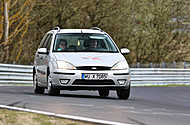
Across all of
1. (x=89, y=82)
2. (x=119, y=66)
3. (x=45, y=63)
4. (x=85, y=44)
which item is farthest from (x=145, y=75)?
(x=89, y=82)

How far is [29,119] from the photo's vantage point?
27.7 feet

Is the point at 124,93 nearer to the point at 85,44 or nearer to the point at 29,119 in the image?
the point at 85,44

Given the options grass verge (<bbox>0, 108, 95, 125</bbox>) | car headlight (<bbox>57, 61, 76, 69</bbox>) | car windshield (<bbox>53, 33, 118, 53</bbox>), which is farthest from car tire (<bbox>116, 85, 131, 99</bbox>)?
grass verge (<bbox>0, 108, 95, 125</bbox>)

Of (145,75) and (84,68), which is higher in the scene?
(84,68)

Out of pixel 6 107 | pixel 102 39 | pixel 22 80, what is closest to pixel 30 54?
pixel 22 80

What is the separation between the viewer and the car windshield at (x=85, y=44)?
1459cm

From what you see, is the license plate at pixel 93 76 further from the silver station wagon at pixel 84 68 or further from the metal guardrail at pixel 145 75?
the metal guardrail at pixel 145 75

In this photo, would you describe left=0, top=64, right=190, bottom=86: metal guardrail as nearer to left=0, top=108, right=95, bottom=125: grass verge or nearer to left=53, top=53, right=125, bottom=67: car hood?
left=53, top=53, right=125, bottom=67: car hood

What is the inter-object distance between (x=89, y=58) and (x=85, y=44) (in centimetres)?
102

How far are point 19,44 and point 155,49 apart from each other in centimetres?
1033

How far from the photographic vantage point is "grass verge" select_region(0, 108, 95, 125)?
8.05 m

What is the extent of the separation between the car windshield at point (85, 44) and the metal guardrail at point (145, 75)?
958 cm

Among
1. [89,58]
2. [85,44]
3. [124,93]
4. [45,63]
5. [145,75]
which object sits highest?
[85,44]

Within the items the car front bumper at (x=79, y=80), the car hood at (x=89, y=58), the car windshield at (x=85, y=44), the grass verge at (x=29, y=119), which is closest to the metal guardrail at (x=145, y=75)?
the car windshield at (x=85, y=44)
